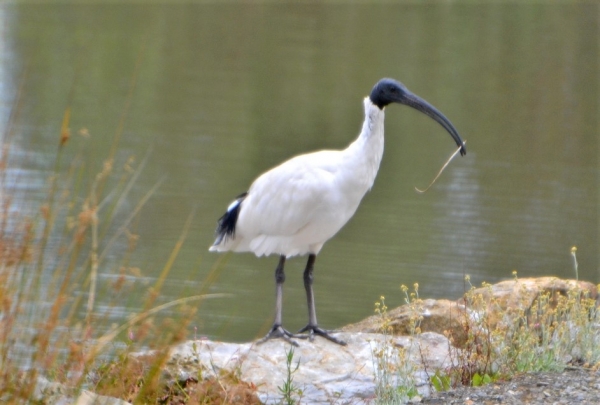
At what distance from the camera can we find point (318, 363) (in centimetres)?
647

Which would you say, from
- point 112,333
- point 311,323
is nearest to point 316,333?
point 311,323

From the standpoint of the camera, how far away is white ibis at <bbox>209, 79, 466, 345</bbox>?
6.71m

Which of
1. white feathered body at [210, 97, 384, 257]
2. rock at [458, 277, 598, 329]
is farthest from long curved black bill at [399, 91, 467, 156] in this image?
rock at [458, 277, 598, 329]

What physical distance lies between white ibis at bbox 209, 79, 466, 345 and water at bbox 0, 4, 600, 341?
34.6 inches

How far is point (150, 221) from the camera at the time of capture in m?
11.7

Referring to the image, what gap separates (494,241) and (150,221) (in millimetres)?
3930

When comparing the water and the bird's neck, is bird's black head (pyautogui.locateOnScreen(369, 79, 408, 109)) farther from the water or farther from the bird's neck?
the water

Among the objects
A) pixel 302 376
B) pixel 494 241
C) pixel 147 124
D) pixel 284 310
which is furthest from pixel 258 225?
pixel 147 124

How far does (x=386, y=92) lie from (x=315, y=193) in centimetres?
83

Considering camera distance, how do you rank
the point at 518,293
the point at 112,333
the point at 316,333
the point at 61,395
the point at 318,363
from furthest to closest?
1. the point at 518,293
2. the point at 316,333
3. the point at 318,363
4. the point at 61,395
5. the point at 112,333

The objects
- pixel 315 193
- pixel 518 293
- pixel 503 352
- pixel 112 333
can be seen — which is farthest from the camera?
pixel 518 293

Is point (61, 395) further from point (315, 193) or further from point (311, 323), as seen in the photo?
point (311, 323)

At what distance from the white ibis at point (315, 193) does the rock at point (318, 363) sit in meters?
0.13

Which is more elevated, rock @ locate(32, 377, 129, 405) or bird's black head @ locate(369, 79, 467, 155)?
bird's black head @ locate(369, 79, 467, 155)
